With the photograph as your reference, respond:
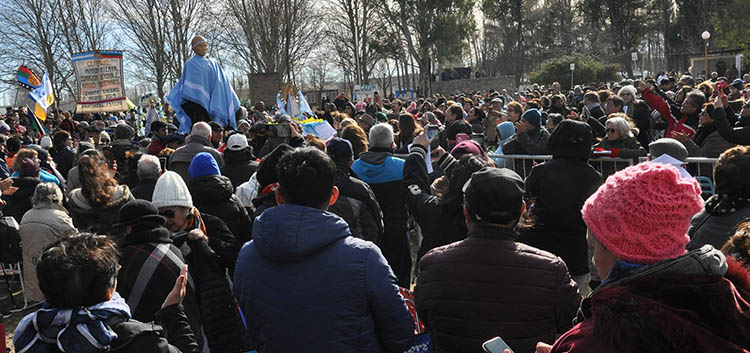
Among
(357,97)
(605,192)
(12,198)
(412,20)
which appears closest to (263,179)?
(605,192)

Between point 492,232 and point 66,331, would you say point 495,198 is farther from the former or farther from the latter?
point 66,331

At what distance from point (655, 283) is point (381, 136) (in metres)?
4.08

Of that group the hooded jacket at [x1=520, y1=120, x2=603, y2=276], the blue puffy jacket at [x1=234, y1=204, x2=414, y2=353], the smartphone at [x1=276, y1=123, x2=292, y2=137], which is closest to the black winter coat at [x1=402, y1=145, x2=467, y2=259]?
the hooded jacket at [x1=520, y1=120, x2=603, y2=276]

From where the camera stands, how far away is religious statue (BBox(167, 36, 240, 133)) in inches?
350

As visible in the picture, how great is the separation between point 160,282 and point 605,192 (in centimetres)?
229

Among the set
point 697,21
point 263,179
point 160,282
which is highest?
point 697,21

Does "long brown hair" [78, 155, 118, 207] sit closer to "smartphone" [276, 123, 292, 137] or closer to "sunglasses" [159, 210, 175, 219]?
"sunglasses" [159, 210, 175, 219]

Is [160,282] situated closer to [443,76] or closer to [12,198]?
[12,198]

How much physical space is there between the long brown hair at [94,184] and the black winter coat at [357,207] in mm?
1901

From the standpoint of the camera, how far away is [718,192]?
12.0 ft

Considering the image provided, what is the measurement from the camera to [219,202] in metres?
4.47

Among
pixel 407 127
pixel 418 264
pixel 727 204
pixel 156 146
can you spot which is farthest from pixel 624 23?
pixel 418 264

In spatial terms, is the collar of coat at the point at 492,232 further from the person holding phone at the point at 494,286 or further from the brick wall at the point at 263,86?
the brick wall at the point at 263,86

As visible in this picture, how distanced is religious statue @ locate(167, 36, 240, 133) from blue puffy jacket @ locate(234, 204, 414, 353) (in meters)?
6.69
